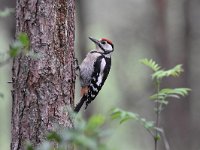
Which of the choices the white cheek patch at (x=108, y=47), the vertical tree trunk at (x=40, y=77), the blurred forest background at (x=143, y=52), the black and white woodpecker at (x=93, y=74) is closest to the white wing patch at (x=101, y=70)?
the black and white woodpecker at (x=93, y=74)

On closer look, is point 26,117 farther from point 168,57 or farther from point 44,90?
point 168,57

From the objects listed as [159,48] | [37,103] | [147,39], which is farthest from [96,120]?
[147,39]

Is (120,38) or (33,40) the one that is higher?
(120,38)

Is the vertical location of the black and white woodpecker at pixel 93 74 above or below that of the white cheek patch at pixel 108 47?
below

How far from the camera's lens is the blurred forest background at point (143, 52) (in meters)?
11.8

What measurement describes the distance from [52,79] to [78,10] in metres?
8.30

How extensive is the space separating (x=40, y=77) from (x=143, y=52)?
10024mm

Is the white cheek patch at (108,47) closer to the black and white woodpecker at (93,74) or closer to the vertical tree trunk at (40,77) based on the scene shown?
the black and white woodpecker at (93,74)

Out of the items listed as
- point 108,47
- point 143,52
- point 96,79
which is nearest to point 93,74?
point 96,79

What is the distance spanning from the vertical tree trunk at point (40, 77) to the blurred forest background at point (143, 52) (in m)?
6.20

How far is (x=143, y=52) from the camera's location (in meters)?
13.9

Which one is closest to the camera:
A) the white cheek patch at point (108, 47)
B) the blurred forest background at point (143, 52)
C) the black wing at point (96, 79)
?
the black wing at point (96, 79)

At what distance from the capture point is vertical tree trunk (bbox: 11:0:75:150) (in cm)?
401

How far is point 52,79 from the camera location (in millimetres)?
4090
